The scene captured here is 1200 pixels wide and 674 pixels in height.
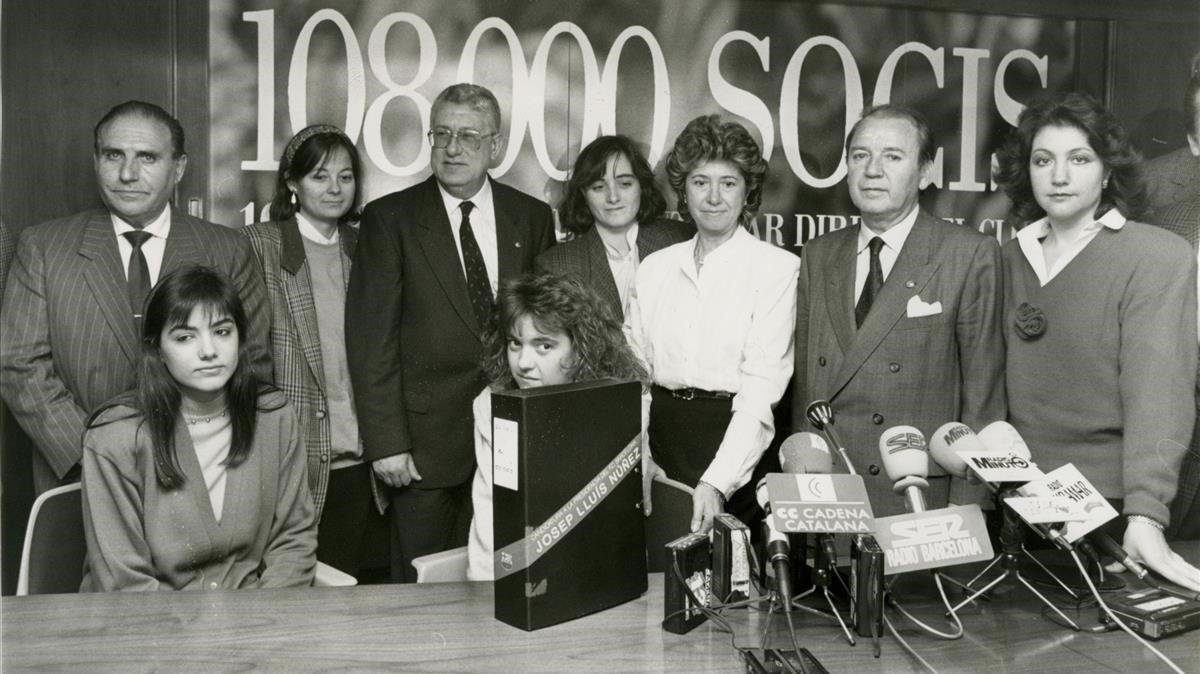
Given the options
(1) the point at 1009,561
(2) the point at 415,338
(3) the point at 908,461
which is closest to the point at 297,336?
(2) the point at 415,338

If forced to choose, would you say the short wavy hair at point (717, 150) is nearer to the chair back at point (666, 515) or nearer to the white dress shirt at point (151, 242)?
the chair back at point (666, 515)

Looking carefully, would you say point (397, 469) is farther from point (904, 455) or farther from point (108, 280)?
point (904, 455)

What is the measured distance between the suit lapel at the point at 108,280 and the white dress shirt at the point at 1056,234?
86.0 inches

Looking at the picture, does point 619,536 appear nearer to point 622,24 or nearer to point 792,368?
point 792,368

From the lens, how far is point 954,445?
5.36ft

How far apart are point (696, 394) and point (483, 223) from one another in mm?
769

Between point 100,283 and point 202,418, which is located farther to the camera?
point 100,283

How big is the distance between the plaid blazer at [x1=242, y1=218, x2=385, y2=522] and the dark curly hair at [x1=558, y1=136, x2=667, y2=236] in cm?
75

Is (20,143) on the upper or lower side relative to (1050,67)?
lower

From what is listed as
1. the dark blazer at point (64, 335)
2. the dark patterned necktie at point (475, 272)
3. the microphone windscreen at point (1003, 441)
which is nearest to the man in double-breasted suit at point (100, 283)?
the dark blazer at point (64, 335)

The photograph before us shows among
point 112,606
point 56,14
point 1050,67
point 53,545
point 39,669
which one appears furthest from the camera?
point 1050,67

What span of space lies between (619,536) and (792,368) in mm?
1022

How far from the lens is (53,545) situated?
6.48 ft

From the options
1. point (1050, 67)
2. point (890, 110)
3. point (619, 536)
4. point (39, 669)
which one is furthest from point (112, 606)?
point (1050, 67)
